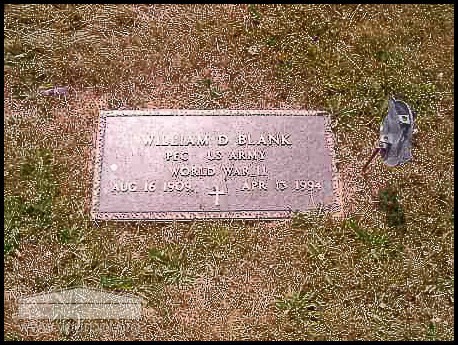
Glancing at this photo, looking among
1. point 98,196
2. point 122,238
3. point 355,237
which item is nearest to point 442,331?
point 355,237

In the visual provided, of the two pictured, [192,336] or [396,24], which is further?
[396,24]

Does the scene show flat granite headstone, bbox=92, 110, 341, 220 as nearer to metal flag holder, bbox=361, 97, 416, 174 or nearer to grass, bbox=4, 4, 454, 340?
grass, bbox=4, 4, 454, 340

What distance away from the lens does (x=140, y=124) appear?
496 cm

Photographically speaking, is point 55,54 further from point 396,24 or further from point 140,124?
point 396,24

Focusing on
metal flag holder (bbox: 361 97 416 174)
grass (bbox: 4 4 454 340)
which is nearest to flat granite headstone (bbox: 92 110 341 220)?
grass (bbox: 4 4 454 340)

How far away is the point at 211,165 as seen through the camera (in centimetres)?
473

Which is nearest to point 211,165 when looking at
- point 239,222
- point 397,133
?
point 239,222

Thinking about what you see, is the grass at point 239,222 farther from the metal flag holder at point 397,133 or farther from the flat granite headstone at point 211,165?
the metal flag holder at point 397,133

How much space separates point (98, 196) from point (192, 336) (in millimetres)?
1321

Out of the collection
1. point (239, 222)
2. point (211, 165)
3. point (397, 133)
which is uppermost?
point (397, 133)

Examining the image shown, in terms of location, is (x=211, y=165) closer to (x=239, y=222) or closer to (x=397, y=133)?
(x=239, y=222)

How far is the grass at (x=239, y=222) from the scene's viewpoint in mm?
4254

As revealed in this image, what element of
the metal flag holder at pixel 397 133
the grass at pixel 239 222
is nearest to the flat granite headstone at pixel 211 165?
the grass at pixel 239 222

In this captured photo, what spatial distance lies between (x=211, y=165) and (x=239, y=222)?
0.52 m
